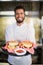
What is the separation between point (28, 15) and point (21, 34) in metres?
0.13

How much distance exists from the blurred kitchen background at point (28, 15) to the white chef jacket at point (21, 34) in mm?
26

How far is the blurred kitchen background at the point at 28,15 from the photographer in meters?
1.10

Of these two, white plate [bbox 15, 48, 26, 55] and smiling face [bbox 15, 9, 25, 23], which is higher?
smiling face [bbox 15, 9, 25, 23]

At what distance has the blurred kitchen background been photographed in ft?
3.60

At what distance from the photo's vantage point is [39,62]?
1151 millimetres

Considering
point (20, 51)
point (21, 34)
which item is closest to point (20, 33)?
point (21, 34)

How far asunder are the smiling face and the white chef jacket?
33mm

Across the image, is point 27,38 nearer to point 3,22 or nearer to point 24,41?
point 24,41

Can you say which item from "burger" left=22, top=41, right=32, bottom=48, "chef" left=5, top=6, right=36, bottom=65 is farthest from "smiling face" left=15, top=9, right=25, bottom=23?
"burger" left=22, top=41, right=32, bottom=48

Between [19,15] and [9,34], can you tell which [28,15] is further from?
[9,34]

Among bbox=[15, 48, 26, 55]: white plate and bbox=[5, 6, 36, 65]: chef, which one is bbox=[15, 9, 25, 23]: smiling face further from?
bbox=[15, 48, 26, 55]: white plate

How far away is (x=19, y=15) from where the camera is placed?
42.8 inches

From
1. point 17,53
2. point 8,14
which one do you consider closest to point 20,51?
point 17,53

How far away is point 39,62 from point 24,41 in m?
0.17
